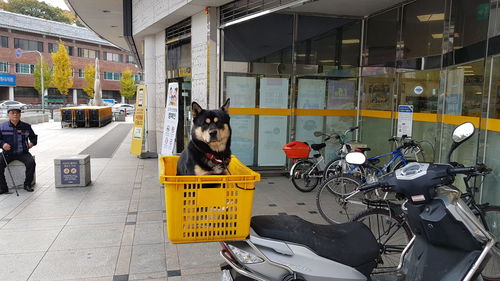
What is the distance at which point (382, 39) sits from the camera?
862 cm

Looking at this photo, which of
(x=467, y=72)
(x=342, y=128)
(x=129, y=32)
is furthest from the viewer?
(x=129, y=32)

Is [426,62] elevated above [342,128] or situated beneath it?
elevated above

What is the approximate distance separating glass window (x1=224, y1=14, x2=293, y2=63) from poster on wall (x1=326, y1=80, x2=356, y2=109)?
51.3 inches

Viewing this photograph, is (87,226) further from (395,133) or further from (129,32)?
(129,32)

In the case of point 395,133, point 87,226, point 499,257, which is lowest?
point 87,226

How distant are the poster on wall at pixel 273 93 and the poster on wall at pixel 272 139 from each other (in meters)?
0.31

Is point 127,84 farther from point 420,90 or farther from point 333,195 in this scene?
point 333,195

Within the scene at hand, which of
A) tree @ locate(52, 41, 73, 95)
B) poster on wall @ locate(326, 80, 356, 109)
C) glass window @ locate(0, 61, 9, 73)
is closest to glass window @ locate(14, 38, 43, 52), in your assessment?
glass window @ locate(0, 61, 9, 73)

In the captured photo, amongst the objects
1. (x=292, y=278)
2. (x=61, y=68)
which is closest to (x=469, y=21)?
(x=292, y=278)

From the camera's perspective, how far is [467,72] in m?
5.77

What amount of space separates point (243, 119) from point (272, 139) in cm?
89

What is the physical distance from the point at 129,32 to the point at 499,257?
12397 mm

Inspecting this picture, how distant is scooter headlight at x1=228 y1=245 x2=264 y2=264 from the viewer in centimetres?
244

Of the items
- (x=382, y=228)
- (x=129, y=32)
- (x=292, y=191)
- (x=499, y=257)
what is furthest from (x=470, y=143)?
(x=129, y=32)
